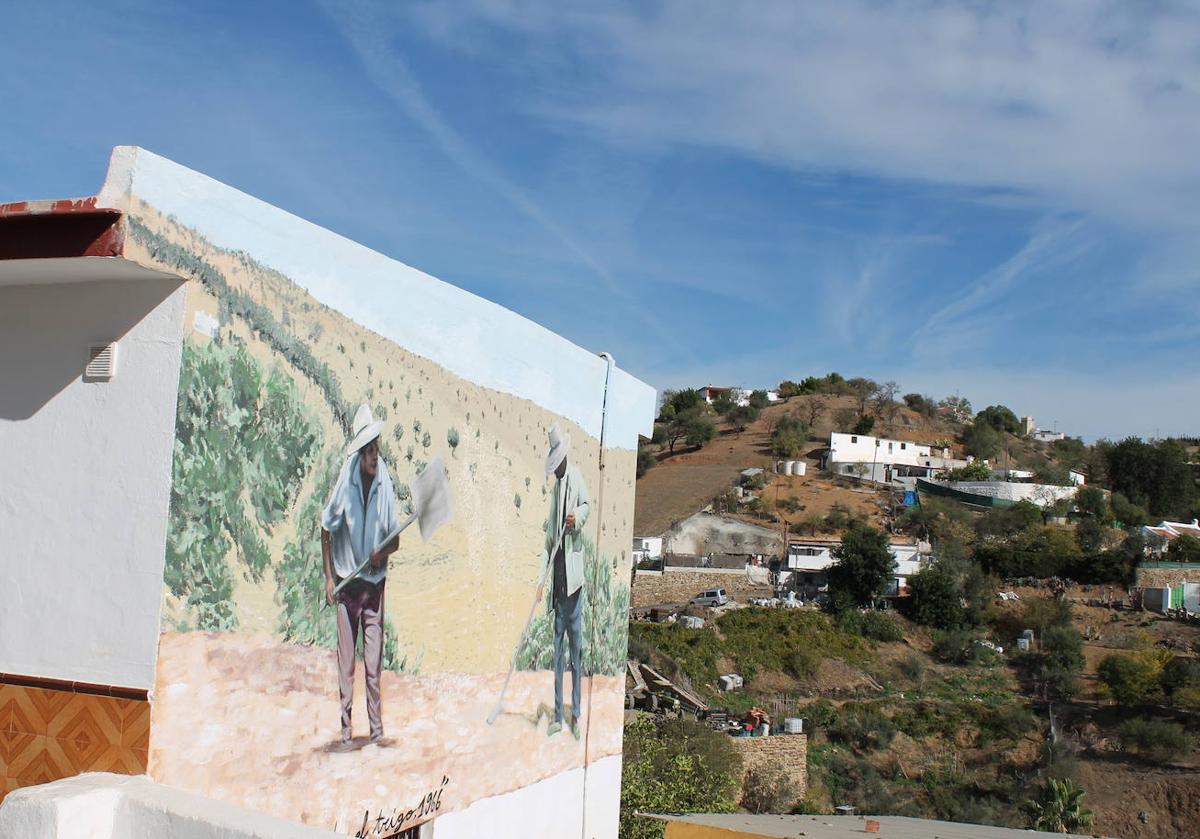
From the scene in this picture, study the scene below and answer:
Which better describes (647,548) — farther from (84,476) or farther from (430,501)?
(84,476)

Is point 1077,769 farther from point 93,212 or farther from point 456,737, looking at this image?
point 93,212

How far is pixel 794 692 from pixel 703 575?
854 centimetres

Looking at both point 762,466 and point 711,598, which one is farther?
point 762,466

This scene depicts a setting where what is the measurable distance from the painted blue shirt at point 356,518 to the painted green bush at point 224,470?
304 millimetres

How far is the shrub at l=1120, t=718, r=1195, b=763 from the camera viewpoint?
83.5 feet

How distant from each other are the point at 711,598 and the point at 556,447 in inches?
1177

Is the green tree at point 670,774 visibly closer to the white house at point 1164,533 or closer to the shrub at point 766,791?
the shrub at point 766,791

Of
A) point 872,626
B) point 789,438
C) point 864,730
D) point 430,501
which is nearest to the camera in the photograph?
point 430,501

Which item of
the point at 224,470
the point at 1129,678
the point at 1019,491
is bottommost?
the point at 1129,678

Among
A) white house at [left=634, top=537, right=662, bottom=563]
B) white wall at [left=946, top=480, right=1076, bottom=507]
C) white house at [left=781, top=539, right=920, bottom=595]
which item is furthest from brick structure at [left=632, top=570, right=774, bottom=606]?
white wall at [left=946, top=480, right=1076, bottom=507]

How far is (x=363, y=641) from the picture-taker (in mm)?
4969

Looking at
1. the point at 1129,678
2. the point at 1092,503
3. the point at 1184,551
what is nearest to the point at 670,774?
the point at 1129,678

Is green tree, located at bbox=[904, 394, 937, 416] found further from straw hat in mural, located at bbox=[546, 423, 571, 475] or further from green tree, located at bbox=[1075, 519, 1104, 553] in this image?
Result: straw hat in mural, located at bbox=[546, 423, 571, 475]

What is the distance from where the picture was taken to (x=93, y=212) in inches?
139
